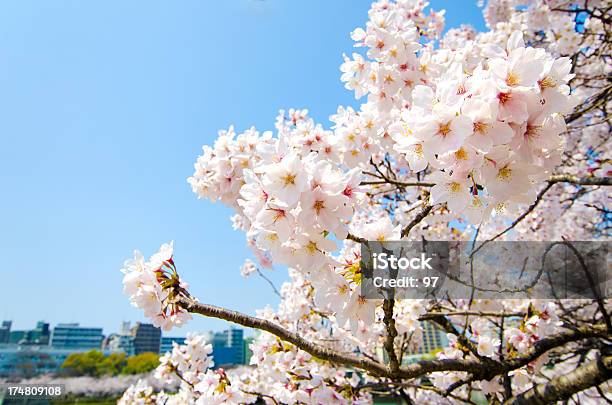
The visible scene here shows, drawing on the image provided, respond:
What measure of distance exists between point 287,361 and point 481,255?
226 centimetres

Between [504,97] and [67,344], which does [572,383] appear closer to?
[504,97]

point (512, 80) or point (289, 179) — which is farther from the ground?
point (512, 80)

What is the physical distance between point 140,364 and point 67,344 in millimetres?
66957

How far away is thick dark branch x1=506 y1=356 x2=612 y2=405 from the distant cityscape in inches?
1622

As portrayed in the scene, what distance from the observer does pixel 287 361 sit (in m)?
2.86

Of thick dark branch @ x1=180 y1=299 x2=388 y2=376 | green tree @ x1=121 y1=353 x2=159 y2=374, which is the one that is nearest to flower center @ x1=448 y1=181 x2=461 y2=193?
thick dark branch @ x1=180 y1=299 x2=388 y2=376

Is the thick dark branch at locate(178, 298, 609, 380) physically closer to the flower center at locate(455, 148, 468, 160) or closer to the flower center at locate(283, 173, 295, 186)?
the flower center at locate(283, 173, 295, 186)

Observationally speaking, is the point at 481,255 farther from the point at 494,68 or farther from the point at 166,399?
the point at 166,399

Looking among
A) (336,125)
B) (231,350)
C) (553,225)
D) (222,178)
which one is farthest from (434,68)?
(231,350)

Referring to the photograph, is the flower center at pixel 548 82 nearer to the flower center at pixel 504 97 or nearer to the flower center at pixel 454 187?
the flower center at pixel 504 97

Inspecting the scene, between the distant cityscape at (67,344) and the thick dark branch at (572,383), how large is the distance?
4119cm

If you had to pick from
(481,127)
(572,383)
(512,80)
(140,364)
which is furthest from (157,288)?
(140,364)

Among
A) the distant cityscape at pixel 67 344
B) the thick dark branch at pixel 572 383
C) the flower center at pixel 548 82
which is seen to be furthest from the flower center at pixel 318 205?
Answer: the distant cityscape at pixel 67 344

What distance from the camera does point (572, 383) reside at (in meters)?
2.08
